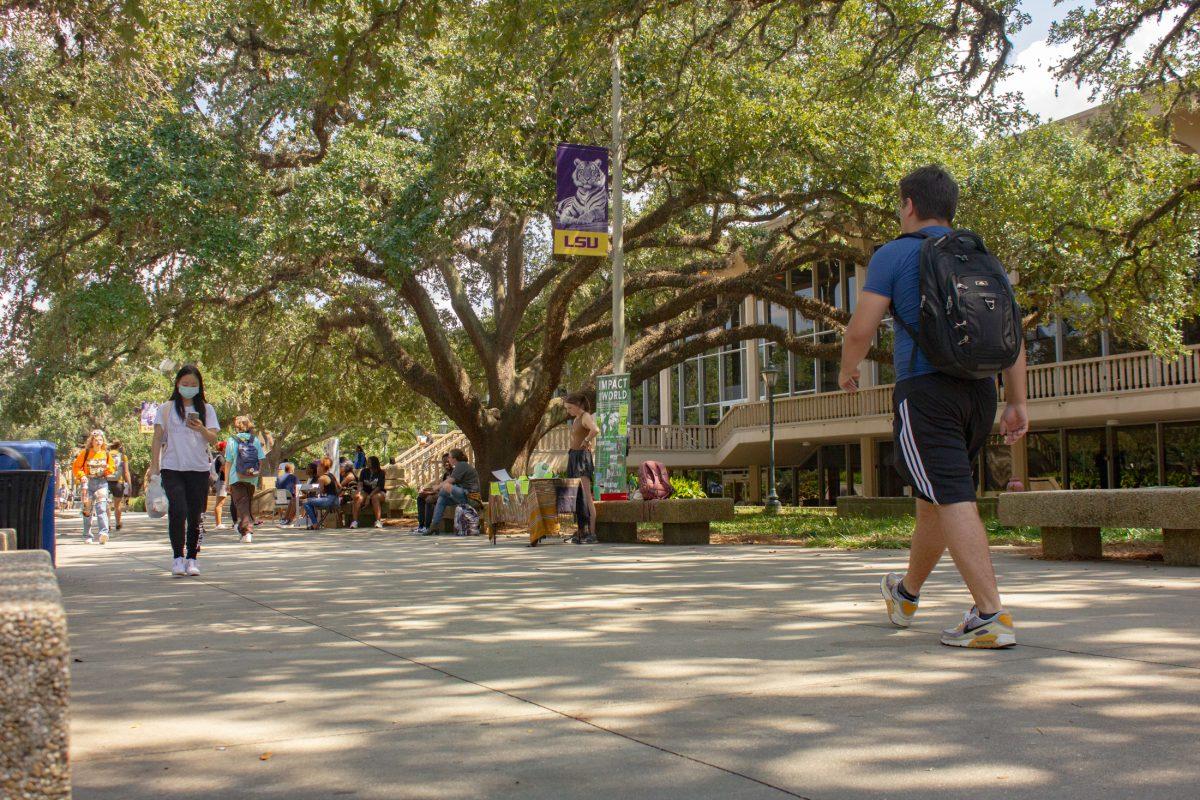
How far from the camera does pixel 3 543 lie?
4.54 metres

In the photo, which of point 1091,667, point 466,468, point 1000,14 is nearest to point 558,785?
point 1091,667

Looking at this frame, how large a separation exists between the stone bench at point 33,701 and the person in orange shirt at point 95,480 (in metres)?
15.2

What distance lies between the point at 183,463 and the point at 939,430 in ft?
22.3

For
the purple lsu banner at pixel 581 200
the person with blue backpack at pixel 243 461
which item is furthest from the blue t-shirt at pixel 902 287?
the person with blue backpack at pixel 243 461

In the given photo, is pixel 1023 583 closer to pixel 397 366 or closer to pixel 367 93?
pixel 367 93

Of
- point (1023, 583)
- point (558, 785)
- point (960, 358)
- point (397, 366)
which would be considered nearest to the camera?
point (558, 785)

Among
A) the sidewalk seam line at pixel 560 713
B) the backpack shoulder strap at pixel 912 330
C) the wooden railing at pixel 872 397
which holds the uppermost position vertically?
the wooden railing at pixel 872 397

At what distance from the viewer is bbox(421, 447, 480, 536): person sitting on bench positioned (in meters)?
17.2

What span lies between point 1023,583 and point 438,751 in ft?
17.7

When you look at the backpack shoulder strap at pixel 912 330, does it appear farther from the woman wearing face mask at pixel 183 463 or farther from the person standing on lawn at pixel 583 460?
the person standing on lawn at pixel 583 460

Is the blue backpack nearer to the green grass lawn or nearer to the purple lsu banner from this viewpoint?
the purple lsu banner

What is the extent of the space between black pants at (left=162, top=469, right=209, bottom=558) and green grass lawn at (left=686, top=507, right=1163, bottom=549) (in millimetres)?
6510

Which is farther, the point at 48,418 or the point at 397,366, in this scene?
the point at 48,418

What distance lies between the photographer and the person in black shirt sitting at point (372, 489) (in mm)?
22109
